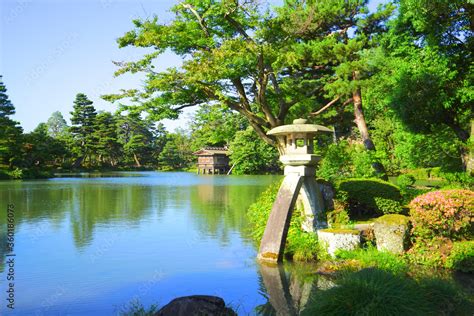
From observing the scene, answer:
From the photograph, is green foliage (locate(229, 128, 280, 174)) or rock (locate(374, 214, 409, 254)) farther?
green foliage (locate(229, 128, 280, 174))

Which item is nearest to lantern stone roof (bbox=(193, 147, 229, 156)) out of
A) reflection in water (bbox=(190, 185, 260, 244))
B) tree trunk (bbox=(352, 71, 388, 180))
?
reflection in water (bbox=(190, 185, 260, 244))

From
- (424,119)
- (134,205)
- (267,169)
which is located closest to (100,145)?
(267,169)

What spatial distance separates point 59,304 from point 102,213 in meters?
10.2

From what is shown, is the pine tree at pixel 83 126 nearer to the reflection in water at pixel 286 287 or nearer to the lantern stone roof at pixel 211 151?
the lantern stone roof at pixel 211 151

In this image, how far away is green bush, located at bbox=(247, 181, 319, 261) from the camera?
341 inches

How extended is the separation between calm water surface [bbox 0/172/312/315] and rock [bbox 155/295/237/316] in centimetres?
129

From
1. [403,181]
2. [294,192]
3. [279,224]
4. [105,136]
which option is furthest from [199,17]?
[105,136]

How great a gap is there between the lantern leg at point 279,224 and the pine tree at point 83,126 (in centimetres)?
4842

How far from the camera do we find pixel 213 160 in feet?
180

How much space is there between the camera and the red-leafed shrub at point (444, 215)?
7.54 meters

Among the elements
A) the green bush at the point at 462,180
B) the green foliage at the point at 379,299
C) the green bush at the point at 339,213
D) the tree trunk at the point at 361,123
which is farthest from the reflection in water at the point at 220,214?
the green foliage at the point at 379,299

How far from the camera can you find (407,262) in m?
7.69

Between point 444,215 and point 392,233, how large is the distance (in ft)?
3.19

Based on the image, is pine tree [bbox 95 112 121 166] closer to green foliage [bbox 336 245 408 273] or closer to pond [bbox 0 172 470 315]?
pond [bbox 0 172 470 315]
